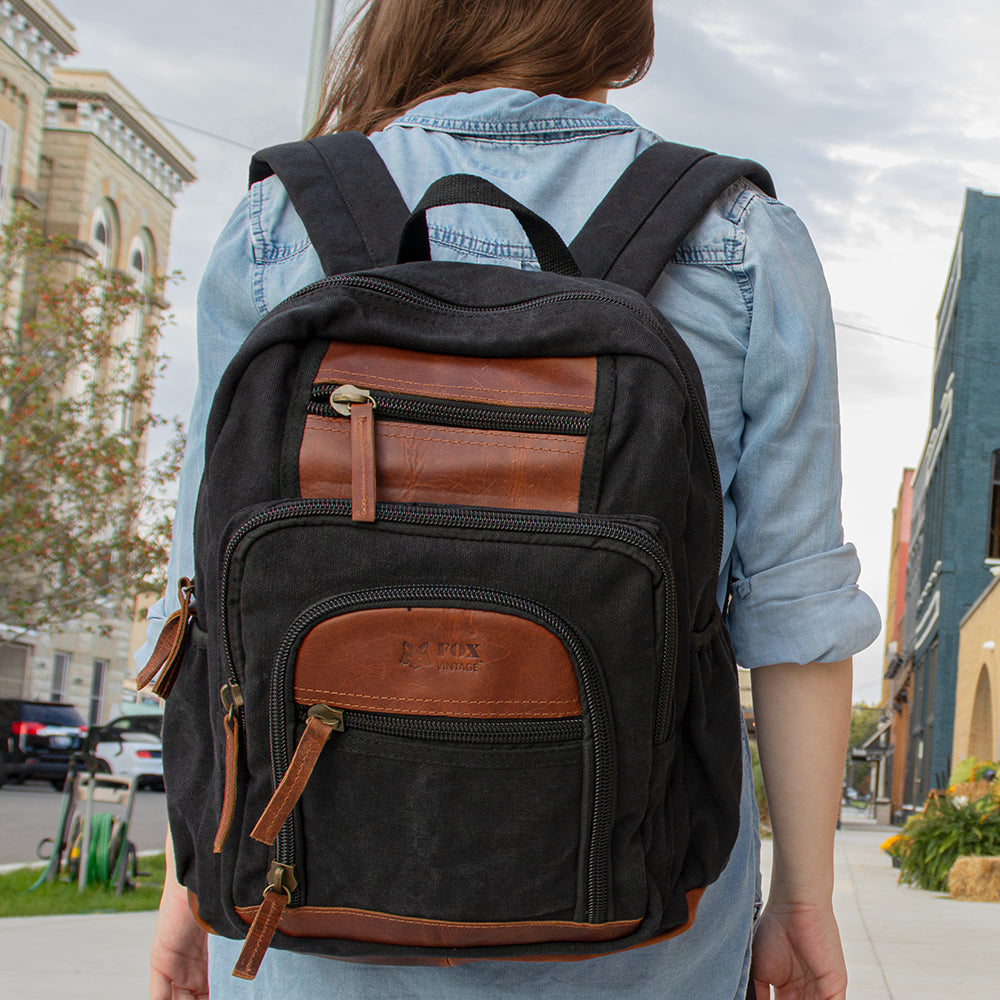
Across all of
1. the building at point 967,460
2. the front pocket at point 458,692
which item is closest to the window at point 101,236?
the building at point 967,460

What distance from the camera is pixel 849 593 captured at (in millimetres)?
1532

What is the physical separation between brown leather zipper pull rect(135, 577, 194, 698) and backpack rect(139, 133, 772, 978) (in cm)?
10

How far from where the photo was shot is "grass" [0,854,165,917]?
8391mm

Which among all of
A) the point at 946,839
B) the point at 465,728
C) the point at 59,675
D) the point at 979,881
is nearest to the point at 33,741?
the point at 59,675

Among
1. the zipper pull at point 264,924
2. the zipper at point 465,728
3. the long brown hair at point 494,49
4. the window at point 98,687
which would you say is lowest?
the window at point 98,687

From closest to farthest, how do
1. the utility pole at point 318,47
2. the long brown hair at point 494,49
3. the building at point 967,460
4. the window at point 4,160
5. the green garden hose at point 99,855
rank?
1. the long brown hair at point 494,49
2. the utility pole at point 318,47
3. the green garden hose at point 99,855
4. the building at point 967,460
5. the window at point 4,160

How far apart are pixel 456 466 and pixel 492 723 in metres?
0.26

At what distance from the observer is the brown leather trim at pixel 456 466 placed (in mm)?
1237

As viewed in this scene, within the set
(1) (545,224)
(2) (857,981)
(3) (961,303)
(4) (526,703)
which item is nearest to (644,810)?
(4) (526,703)

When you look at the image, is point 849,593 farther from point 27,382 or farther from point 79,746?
point 79,746

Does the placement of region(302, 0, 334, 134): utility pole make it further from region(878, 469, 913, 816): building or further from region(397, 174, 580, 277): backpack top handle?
region(878, 469, 913, 816): building

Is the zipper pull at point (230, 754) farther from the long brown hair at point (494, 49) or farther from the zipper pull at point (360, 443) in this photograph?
the long brown hair at point (494, 49)

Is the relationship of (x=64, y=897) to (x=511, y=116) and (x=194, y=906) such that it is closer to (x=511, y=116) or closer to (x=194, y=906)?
(x=194, y=906)

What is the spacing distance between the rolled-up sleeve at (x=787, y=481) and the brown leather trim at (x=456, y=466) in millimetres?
373
